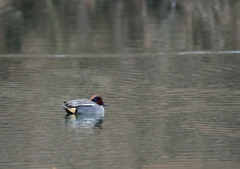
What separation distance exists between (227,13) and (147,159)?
79.3 ft

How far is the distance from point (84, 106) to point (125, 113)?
2.86 ft

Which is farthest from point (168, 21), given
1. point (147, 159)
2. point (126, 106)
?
point (147, 159)

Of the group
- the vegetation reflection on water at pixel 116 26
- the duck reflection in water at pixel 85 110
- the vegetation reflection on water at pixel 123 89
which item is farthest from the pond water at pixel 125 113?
the vegetation reflection on water at pixel 116 26

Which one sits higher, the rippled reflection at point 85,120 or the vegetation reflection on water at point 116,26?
the vegetation reflection on water at point 116,26

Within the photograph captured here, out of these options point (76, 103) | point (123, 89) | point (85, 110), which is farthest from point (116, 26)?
point (76, 103)

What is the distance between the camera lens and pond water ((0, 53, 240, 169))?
1066 centimetres

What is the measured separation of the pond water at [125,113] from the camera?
10.7 meters

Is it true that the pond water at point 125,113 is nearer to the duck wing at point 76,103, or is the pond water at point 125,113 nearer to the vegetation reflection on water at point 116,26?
the duck wing at point 76,103

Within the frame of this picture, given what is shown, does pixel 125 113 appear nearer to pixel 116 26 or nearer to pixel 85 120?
pixel 85 120

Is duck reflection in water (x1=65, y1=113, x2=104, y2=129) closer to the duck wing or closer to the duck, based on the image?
the duck

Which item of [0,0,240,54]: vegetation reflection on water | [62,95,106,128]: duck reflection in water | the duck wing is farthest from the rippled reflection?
[0,0,240,54]: vegetation reflection on water

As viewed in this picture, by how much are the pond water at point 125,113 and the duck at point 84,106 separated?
9.7 inches

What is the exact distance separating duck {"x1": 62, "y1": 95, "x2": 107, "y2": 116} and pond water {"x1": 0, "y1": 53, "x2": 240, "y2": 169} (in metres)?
0.25

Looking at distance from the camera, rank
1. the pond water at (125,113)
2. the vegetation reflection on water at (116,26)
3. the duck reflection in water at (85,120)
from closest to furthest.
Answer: the pond water at (125,113), the duck reflection in water at (85,120), the vegetation reflection on water at (116,26)
